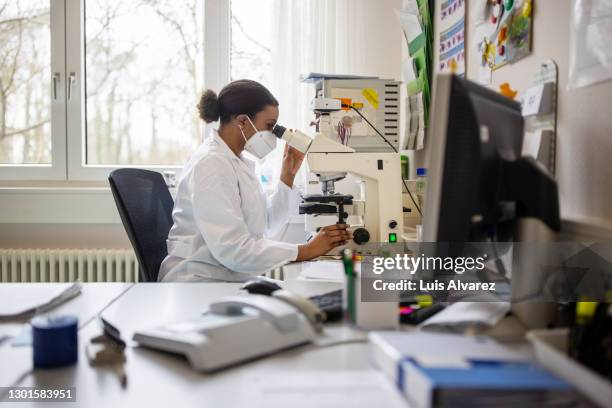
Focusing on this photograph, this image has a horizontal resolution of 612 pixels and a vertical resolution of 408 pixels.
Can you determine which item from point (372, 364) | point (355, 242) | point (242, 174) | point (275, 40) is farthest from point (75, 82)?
point (372, 364)

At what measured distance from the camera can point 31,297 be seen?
1253mm

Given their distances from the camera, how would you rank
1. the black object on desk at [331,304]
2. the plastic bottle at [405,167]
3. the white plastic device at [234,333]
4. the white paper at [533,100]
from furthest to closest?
the plastic bottle at [405,167] < the white paper at [533,100] < the black object on desk at [331,304] < the white plastic device at [234,333]

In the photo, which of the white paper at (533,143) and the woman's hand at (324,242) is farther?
the woman's hand at (324,242)

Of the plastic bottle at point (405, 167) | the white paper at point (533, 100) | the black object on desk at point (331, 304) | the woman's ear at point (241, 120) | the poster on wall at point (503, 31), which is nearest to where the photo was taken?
the black object on desk at point (331, 304)

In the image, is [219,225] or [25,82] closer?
[219,225]

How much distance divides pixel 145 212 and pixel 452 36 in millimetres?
1370

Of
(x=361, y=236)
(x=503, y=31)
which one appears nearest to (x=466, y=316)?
(x=361, y=236)

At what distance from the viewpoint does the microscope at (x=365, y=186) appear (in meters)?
1.83

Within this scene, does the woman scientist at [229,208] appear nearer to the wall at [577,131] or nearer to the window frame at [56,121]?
the wall at [577,131]

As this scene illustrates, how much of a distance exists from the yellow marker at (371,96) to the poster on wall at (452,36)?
325 millimetres

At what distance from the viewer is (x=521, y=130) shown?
1137 mm

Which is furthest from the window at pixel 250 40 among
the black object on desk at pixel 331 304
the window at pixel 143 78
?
the black object on desk at pixel 331 304

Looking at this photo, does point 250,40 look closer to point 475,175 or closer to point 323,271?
point 323,271

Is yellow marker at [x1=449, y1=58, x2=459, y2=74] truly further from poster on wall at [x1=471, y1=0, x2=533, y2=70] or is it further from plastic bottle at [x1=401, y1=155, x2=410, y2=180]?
plastic bottle at [x1=401, y1=155, x2=410, y2=180]
